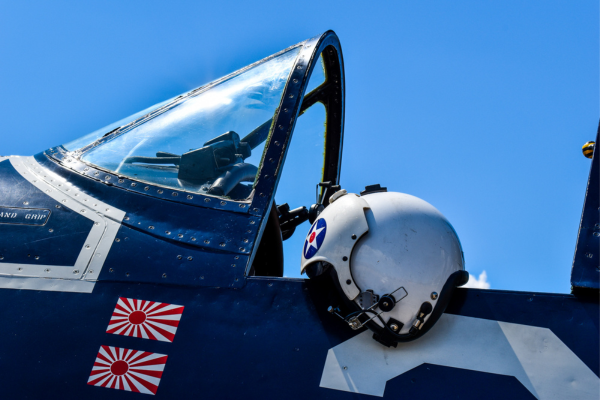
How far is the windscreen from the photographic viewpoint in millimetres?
2598

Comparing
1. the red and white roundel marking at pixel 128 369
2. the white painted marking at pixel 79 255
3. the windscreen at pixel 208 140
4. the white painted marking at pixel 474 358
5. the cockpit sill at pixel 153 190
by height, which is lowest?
the red and white roundel marking at pixel 128 369

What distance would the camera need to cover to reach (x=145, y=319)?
203 cm

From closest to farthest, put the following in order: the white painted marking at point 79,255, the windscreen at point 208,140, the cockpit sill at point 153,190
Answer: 1. the white painted marking at point 79,255
2. the cockpit sill at point 153,190
3. the windscreen at point 208,140

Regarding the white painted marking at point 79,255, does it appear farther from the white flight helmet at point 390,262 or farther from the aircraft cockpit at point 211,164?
the white flight helmet at point 390,262

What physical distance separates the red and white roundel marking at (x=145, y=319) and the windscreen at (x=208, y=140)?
27.7 inches

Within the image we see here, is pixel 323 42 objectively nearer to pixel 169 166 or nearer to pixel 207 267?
pixel 169 166

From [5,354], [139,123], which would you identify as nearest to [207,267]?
[5,354]

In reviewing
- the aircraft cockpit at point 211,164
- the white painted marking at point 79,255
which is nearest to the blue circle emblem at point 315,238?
the aircraft cockpit at point 211,164

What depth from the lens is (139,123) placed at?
9.79 ft

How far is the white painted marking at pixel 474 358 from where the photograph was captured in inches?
64.0

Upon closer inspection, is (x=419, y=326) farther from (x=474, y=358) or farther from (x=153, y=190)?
(x=153, y=190)

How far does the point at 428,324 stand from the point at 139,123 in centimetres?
226

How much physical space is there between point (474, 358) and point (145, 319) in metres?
1.43

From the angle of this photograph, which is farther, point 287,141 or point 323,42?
point 323,42
